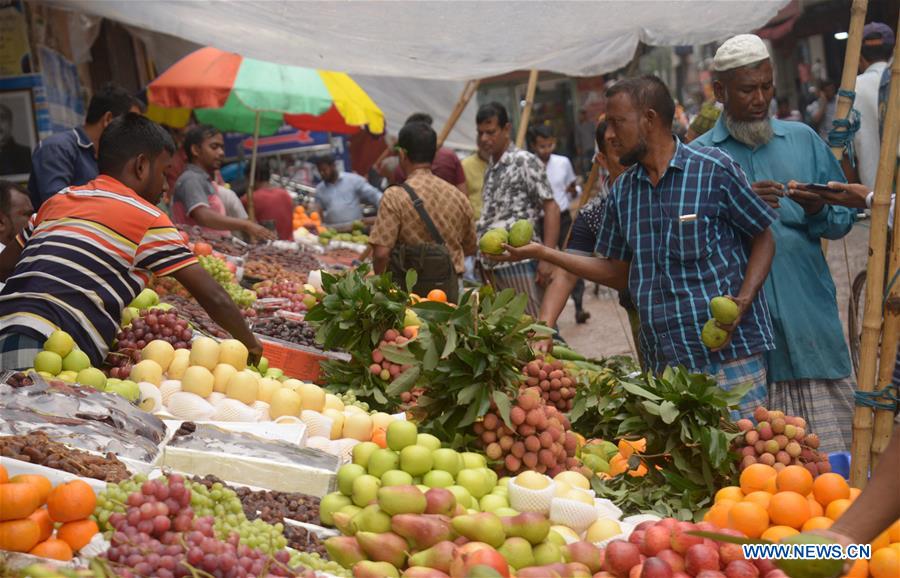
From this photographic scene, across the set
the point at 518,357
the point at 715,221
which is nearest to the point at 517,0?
the point at 715,221

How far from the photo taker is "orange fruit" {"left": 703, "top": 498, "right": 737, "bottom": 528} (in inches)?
121

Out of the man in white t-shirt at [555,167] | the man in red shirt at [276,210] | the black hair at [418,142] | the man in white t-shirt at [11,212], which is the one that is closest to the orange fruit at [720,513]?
the man in white t-shirt at [11,212]

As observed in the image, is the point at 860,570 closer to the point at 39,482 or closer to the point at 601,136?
the point at 39,482

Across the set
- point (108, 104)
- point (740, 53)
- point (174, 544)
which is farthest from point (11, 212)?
point (740, 53)

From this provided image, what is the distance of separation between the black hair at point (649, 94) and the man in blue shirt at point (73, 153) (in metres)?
3.22

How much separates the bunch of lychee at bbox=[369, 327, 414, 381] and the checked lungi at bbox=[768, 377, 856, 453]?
1.73 metres

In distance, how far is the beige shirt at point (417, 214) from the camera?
7.12 meters

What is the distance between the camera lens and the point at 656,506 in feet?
11.3

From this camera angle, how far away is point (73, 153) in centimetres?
607

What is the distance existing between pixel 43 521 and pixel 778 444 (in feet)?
7.39

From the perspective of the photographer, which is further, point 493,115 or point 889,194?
point 493,115

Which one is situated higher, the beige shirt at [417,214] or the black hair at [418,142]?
the black hair at [418,142]

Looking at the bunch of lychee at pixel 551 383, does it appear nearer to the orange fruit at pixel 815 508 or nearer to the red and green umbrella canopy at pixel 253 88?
the orange fruit at pixel 815 508

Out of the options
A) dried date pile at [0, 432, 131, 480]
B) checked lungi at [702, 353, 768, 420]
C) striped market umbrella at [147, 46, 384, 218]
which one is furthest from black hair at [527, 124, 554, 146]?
dried date pile at [0, 432, 131, 480]
